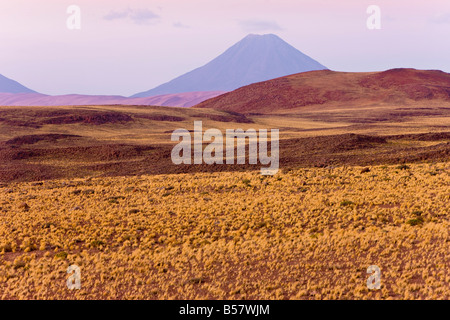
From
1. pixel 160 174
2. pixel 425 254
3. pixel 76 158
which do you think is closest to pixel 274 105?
pixel 76 158

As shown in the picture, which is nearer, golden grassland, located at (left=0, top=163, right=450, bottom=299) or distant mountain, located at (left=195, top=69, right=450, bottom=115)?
golden grassland, located at (left=0, top=163, right=450, bottom=299)

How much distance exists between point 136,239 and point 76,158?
1562 inches

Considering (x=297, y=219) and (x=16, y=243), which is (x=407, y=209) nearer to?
(x=297, y=219)

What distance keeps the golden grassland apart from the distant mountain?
117 m

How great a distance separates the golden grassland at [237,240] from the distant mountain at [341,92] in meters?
117

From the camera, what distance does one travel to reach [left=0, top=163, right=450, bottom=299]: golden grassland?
1349 cm

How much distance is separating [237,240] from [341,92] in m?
152

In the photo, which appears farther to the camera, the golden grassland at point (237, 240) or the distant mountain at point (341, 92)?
the distant mountain at point (341, 92)

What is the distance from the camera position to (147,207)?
2622 cm

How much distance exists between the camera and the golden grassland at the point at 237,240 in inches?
531

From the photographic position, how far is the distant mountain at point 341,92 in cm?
15150

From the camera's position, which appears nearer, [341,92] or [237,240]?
[237,240]

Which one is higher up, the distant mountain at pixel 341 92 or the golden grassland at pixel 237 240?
the distant mountain at pixel 341 92

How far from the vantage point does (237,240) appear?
60.8 ft
